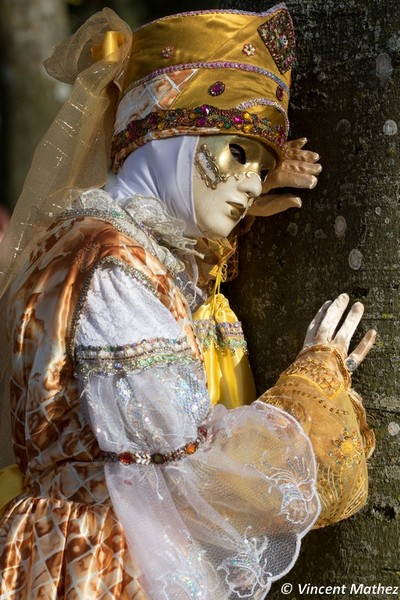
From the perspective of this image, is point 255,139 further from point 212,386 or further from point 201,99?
point 212,386

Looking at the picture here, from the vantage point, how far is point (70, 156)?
3.24 metres

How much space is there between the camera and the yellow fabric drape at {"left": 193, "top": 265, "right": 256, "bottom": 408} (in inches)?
133

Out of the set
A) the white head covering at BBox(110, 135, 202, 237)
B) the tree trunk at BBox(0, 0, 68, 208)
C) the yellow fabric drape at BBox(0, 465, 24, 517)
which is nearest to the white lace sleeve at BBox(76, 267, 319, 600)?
the yellow fabric drape at BBox(0, 465, 24, 517)

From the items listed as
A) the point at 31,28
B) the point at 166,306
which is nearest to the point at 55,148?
the point at 166,306

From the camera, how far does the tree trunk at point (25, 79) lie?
6.47 meters

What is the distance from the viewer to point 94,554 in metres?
2.67

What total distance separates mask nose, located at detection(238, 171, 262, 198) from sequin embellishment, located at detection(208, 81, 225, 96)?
23cm

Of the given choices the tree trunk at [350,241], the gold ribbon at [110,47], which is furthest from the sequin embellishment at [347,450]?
the gold ribbon at [110,47]

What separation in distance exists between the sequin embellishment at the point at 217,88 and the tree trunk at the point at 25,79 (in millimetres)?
3329

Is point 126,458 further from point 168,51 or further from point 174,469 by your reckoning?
point 168,51

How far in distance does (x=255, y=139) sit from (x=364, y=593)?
1.25 metres

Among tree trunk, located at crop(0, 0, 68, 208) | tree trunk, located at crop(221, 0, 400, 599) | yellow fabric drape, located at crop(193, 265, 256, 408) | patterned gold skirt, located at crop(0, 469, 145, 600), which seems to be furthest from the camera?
tree trunk, located at crop(0, 0, 68, 208)

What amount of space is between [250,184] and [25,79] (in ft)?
11.8

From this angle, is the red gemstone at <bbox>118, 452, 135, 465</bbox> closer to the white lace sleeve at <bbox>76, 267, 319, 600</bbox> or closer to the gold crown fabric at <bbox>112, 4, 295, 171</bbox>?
the white lace sleeve at <bbox>76, 267, 319, 600</bbox>
